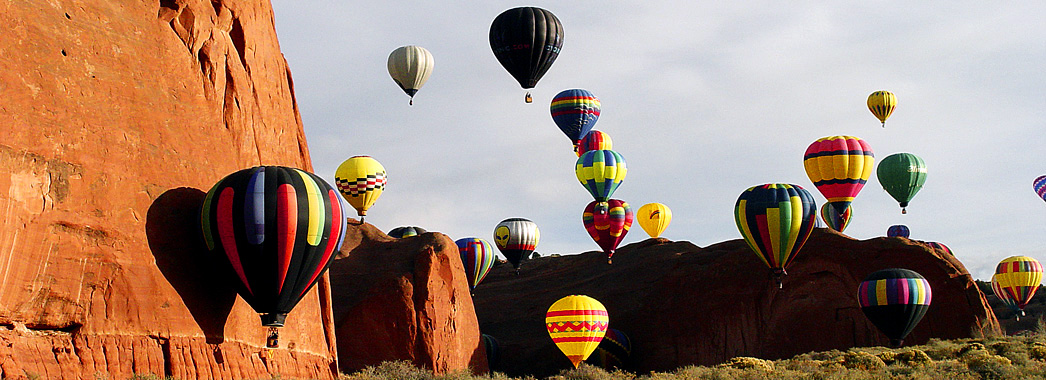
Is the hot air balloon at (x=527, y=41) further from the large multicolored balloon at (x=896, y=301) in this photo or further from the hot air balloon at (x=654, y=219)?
the hot air balloon at (x=654, y=219)

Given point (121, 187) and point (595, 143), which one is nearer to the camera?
point (121, 187)

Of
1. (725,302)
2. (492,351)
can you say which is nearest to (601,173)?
(725,302)

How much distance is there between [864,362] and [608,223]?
29.9 m

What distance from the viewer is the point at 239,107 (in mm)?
24750

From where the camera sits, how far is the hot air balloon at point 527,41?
41.8 m

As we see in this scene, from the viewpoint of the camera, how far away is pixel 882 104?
62.6m

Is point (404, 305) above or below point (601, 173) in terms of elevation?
below

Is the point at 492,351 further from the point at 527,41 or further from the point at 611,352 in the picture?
the point at 527,41

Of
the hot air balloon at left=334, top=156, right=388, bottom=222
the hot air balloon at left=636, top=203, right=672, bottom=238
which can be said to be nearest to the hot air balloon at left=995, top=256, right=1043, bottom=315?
the hot air balloon at left=636, top=203, right=672, bottom=238

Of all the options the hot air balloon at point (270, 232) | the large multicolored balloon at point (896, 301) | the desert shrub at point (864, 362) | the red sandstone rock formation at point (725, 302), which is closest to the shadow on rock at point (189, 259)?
the hot air balloon at point (270, 232)

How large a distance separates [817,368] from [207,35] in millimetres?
19440

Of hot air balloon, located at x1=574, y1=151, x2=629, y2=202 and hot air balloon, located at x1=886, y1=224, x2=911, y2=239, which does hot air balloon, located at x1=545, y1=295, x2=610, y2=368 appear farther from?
hot air balloon, located at x1=886, y1=224, x2=911, y2=239

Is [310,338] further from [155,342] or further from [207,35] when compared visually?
[207,35]

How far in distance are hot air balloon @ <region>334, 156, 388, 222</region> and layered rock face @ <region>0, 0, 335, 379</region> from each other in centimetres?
2215
